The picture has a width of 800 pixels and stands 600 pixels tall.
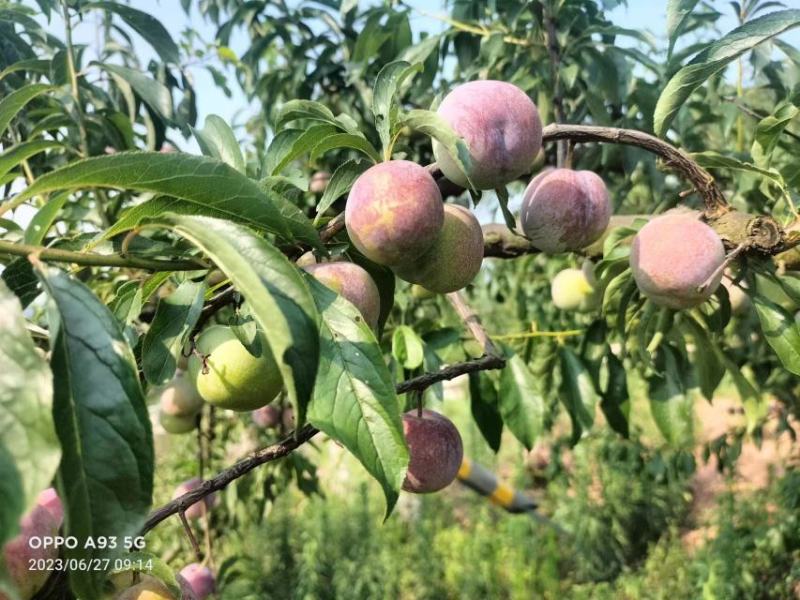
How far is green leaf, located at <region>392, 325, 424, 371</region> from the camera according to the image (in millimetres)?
998

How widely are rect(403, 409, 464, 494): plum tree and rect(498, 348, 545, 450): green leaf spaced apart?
173 millimetres

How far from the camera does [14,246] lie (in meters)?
0.46

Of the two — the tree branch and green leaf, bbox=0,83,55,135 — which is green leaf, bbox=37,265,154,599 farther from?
green leaf, bbox=0,83,55,135

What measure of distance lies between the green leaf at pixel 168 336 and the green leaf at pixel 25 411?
0.67 feet

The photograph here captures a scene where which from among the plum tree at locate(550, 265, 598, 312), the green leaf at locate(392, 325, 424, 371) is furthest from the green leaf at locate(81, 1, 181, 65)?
the plum tree at locate(550, 265, 598, 312)

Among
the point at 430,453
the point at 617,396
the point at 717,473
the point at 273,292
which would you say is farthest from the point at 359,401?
the point at 717,473

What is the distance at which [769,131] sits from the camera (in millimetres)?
877

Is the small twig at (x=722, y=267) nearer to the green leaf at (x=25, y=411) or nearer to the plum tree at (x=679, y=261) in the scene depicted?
the plum tree at (x=679, y=261)

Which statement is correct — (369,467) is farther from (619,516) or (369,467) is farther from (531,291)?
(619,516)

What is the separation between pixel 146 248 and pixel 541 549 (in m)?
3.78

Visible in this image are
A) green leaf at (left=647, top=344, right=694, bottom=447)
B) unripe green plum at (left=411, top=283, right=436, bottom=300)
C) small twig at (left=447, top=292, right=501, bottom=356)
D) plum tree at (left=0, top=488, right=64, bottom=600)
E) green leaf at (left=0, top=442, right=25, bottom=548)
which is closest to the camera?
green leaf at (left=0, top=442, right=25, bottom=548)

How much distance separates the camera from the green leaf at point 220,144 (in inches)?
30.5

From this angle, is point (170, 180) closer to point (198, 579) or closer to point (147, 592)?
point (147, 592)

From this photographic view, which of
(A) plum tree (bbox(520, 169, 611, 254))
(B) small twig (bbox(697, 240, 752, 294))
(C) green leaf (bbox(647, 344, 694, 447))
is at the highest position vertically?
(A) plum tree (bbox(520, 169, 611, 254))
